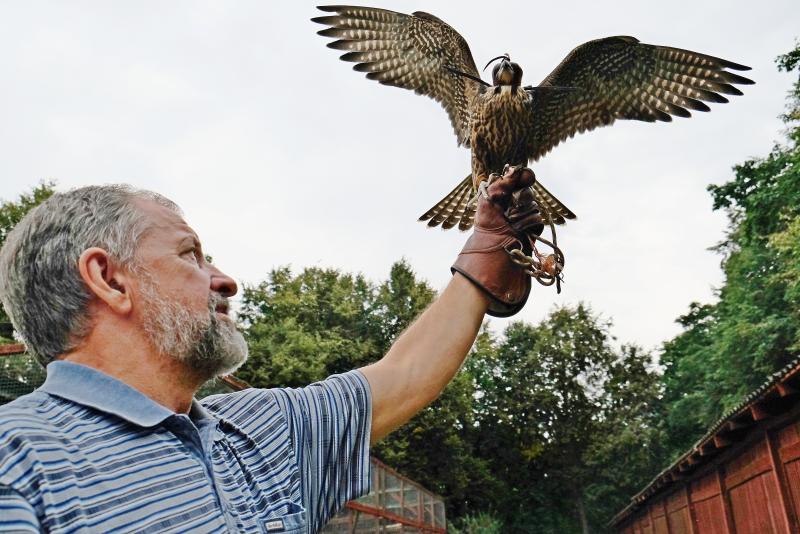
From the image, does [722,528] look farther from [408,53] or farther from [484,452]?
[484,452]

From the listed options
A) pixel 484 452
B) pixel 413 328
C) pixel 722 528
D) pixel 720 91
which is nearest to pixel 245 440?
pixel 413 328

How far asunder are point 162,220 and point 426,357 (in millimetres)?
769

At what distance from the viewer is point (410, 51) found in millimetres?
5242

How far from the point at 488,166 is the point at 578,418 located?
31.3 meters

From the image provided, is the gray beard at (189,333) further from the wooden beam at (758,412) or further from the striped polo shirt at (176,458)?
the wooden beam at (758,412)

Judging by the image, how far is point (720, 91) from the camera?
3.90 m

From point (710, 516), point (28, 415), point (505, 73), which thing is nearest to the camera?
point (28, 415)

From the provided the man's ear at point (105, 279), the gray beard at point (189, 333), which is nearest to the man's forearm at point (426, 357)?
the gray beard at point (189, 333)

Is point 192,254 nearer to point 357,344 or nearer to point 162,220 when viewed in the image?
point 162,220

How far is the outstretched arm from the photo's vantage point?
1809 mm

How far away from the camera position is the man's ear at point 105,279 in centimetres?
137

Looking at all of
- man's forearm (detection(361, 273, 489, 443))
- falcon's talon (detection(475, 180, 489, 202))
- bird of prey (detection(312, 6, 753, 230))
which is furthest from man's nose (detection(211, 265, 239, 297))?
bird of prey (detection(312, 6, 753, 230))

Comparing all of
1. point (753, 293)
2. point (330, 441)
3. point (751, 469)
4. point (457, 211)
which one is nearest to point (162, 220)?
point (330, 441)

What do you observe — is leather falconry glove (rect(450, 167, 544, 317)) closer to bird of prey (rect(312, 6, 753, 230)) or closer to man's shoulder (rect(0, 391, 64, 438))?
man's shoulder (rect(0, 391, 64, 438))
